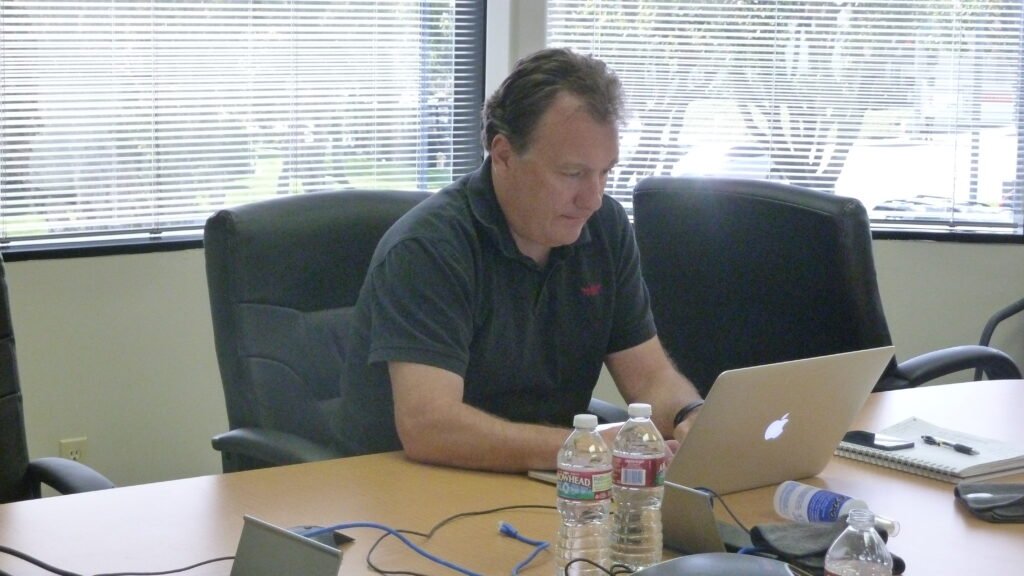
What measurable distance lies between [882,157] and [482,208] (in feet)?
7.42

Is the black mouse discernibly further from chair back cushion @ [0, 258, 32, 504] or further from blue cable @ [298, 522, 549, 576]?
chair back cushion @ [0, 258, 32, 504]

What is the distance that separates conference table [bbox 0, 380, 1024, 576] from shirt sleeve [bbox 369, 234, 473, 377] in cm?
17

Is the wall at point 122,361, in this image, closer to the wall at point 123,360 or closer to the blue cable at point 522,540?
the wall at point 123,360

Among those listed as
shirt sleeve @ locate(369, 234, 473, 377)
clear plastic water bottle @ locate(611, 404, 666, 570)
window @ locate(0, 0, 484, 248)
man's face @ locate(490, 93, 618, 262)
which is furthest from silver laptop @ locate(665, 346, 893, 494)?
window @ locate(0, 0, 484, 248)

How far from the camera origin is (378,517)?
1521 millimetres

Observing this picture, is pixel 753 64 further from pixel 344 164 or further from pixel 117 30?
pixel 117 30

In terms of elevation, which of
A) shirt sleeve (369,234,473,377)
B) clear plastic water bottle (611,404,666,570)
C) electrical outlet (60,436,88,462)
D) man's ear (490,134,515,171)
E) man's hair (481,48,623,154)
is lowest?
electrical outlet (60,436,88,462)

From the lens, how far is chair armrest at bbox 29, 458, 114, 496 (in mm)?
1809

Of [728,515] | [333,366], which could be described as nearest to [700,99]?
[333,366]

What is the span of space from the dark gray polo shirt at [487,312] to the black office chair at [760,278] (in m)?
0.32

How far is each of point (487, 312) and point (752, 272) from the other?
715 mm

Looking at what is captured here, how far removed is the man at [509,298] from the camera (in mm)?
1832

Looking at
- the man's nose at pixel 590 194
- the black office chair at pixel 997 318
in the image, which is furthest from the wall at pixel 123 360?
the black office chair at pixel 997 318

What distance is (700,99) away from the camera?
12.5 ft
